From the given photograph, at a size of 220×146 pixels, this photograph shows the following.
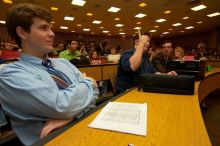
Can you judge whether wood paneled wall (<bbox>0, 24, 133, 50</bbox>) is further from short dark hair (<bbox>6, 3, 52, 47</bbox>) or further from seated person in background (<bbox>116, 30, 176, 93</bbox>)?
short dark hair (<bbox>6, 3, 52, 47</bbox>)

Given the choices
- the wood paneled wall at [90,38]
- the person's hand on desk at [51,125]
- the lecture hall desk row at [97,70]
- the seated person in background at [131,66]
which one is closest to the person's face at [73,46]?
the lecture hall desk row at [97,70]

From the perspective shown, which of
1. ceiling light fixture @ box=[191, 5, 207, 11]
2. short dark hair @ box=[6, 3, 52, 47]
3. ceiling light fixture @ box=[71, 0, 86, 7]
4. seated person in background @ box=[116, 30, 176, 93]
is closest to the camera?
short dark hair @ box=[6, 3, 52, 47]

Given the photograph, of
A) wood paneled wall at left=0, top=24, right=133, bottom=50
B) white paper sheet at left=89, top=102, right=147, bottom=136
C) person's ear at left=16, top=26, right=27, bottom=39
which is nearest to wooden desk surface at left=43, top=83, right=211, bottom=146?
white paper sheet at left=89, top=102, right=147, bottom=136

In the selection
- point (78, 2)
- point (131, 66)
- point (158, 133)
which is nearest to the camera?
point (158, 133)

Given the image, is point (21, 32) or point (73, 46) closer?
point (21, 32)

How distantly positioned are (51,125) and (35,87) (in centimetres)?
19

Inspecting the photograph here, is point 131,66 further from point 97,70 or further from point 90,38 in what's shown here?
point 90,38

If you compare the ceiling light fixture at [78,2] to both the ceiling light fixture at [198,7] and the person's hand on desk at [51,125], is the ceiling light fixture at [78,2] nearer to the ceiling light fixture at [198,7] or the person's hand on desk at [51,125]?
the ceiling light fixture at [198,7]

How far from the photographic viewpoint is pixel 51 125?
83cm

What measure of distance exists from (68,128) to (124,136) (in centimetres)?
26

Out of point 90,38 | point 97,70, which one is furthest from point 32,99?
point 90,38

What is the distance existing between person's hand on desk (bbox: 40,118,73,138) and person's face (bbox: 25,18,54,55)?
406 millimetres

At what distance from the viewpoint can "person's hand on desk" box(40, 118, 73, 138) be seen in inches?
31.7

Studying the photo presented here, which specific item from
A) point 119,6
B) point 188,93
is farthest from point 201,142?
point 119,6
